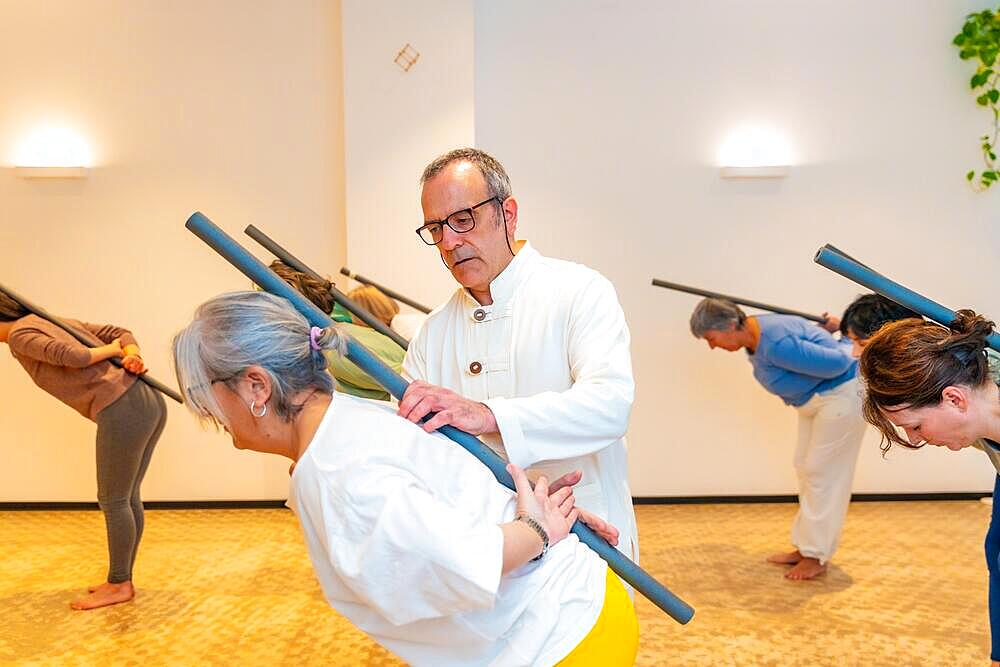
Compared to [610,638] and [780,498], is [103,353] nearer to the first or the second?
[610,638]

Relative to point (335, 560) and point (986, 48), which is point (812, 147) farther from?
point (335, 560)

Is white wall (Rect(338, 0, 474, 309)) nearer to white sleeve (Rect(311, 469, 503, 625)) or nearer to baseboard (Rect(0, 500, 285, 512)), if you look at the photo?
baseboard (Rect(0, 500, 285, 512))

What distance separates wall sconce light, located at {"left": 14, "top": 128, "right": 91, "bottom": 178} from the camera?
5047mm

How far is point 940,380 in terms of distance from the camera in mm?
1744

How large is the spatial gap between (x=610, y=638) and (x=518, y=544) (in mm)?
251

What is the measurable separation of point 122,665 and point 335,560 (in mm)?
2267

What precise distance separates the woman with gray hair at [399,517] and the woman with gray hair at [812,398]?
269cm

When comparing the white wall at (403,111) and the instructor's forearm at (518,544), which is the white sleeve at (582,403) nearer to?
the instructor's forearm at (518,544)

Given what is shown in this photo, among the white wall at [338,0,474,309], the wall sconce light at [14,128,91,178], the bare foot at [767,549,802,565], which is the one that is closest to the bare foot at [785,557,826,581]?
the bare foot at [767,549,802,565]

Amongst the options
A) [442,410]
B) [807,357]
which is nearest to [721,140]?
[807,357]

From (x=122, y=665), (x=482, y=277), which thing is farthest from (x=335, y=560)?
(x=122, y=665)

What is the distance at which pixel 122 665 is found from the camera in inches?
123

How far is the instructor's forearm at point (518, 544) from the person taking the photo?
1.29 m

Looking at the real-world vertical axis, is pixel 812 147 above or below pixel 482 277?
above
